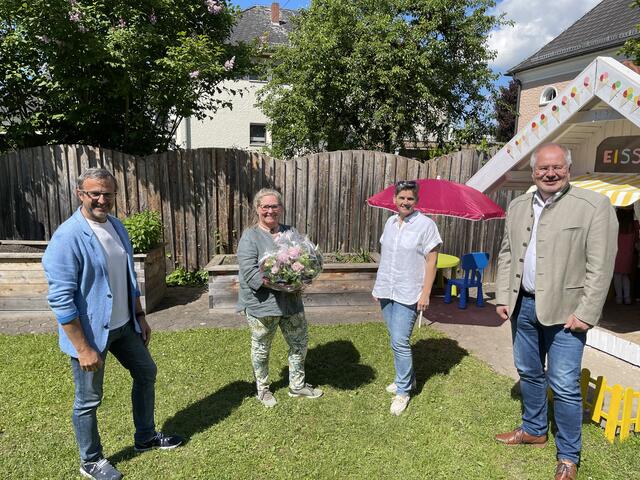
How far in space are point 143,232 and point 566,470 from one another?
17.8 feet

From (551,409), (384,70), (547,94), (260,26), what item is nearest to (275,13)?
(260,26)

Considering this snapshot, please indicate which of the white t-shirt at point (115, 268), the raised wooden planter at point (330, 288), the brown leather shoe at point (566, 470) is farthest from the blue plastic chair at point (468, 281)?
the white t-shirt at point (115, 268)

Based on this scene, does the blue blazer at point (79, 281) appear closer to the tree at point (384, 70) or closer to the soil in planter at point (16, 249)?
the soil in planter at point (16, 249)

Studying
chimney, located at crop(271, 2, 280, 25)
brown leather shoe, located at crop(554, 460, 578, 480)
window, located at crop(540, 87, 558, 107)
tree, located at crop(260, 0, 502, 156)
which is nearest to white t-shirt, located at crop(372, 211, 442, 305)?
brown leather shoe, located at crop(554, 460, 578, 480)

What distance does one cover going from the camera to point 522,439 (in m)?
3.40

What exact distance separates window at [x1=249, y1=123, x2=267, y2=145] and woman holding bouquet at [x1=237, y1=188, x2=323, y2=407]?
1850 cm

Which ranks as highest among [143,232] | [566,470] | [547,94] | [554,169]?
[547,94]

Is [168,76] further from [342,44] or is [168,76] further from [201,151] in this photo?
[342,44]

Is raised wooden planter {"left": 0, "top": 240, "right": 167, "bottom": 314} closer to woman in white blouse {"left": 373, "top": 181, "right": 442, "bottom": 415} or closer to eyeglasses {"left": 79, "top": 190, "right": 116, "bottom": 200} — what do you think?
eyeglasses {"left": 79, "top": 190, "right": 116, "bottom": 200}

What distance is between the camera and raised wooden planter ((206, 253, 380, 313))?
20.4ft

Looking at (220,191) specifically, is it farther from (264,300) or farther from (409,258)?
(409,258)

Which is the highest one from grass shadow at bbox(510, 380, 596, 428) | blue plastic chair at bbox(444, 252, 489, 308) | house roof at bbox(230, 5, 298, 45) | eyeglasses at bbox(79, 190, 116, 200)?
house roof at bbox(230, 5, 298, 45)

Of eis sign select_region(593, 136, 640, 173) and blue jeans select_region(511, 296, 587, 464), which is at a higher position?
eis sign select_region(593, 136, 640, 173)

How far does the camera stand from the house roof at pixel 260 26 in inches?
908
